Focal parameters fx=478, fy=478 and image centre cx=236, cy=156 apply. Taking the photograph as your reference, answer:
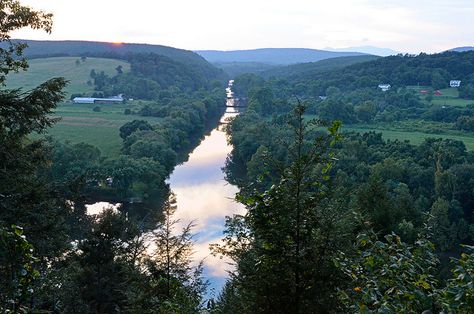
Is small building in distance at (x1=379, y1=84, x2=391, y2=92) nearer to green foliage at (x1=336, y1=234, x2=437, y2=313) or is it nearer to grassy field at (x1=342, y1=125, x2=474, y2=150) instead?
grassy field at (x1=342, y1=125, x2=474, y2=150)

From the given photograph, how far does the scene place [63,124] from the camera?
85312 mm

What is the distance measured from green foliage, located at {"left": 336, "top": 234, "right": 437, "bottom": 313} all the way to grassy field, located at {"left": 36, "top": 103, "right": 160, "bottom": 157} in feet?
195

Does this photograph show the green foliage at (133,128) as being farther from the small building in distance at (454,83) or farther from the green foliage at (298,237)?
the small building in distance at (454,83)

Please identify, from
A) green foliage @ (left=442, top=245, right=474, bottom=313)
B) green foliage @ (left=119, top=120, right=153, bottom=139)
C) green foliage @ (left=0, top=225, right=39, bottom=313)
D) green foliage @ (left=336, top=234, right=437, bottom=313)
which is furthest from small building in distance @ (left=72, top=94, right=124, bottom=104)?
green foliage @ (left=442, top=245, right=474, bottom=313)

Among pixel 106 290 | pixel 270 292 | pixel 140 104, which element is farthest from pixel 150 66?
pixel 270 292

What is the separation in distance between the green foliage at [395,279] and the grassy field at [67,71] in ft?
418

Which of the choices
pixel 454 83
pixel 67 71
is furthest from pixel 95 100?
pixel 454 83

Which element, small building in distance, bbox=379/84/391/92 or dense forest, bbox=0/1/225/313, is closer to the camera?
dense forest, bbox=0/1/225/313

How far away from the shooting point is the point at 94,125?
86.0m

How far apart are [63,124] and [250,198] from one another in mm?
85183

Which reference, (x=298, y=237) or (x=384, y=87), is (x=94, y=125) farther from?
(x=298, y=237)

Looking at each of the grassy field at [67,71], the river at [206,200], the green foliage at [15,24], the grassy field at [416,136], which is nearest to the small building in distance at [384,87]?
the grassy field at [416,136]

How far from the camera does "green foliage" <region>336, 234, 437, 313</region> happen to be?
14.5 feet

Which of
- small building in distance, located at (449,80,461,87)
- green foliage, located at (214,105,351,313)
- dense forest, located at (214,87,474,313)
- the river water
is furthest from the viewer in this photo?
small building in distance, located at (449,80,461,87)
